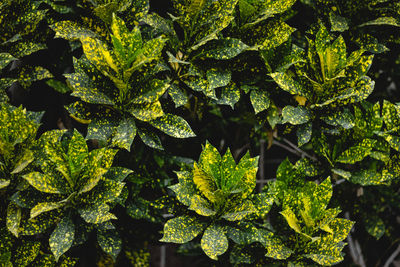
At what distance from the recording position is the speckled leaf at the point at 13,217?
1.85m

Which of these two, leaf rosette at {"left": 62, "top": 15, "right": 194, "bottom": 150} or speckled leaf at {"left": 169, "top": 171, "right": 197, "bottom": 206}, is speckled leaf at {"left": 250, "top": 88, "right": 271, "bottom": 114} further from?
speckled leaf at {"left": 169, "top": 171, "right": 197, "bottom": 206}

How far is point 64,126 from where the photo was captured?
2.71 metres

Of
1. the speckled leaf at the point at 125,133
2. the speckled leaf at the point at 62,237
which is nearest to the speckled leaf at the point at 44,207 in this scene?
the speckled leaf at the point at 62,237

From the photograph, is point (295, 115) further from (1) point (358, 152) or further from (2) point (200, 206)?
(2) point (200, 206)

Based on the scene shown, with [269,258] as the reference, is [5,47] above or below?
above

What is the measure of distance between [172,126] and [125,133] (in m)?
0.24

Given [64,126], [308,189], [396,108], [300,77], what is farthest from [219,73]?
[64,126]

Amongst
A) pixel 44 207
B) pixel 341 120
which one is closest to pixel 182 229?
pixel 44 207

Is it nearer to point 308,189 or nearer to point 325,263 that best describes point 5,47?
point 308,189

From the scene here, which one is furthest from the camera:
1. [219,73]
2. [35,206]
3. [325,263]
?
[219,73]

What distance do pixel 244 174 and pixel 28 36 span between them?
144 centimetres

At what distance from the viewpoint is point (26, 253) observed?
1998 millimetres

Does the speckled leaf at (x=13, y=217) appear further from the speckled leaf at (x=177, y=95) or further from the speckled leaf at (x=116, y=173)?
the speckled leaf at (x=177, y=95)

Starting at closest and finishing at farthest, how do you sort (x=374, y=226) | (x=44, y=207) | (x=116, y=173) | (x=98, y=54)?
(x=44, y=207), (x=98, y=54), (x=116, y=173), (x=374, y=226)
